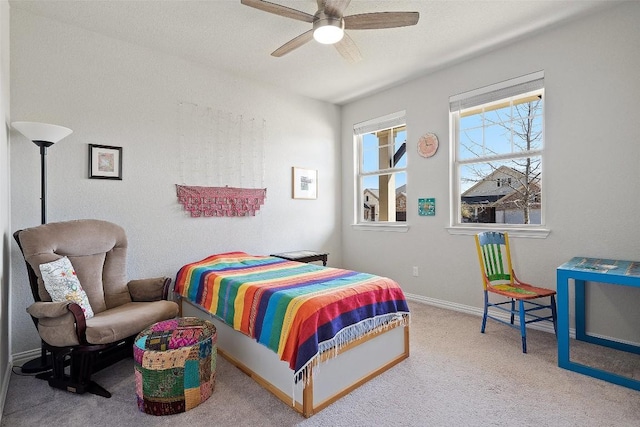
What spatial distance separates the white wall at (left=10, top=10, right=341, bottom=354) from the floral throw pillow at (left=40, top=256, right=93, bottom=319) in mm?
664

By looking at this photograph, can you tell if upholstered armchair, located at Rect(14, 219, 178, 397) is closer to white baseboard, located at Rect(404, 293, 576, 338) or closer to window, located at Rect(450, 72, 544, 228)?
white baseboard, located at Rect(404, 293, 576, 338)

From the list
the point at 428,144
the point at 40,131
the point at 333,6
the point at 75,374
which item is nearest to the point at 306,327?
the point at 75,374

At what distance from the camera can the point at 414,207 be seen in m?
4.05

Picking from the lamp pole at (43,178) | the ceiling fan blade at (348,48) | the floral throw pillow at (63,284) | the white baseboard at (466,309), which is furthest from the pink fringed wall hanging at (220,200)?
the white baseboard at (466,309)

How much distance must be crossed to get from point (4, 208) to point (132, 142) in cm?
116

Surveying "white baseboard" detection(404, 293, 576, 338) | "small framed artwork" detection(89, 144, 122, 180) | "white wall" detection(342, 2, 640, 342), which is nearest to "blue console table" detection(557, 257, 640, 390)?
"white wall" detection(342, 2, 640, 342)

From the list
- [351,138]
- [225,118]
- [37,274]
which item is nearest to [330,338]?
[37,274]

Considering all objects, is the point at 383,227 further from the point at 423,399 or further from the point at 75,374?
the point at 75,374

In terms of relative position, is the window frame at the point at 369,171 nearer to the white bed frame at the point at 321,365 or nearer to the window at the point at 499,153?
the window at the point at 499,153

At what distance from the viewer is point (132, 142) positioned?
3.10 meters

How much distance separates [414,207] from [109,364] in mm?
3399

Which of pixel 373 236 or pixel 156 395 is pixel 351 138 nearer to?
pixel 373 236

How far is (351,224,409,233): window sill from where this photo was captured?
4.16 metres

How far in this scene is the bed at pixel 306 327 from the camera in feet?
6.15
